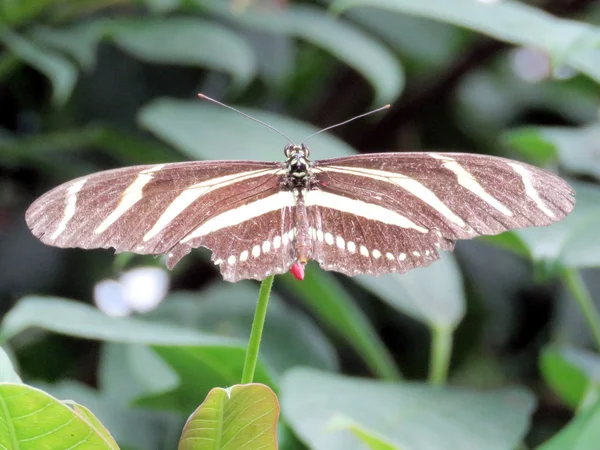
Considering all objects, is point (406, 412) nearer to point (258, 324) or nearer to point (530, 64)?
point (258, 324)

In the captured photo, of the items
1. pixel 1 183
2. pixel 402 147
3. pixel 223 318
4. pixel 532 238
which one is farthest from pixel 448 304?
pixel 1 183

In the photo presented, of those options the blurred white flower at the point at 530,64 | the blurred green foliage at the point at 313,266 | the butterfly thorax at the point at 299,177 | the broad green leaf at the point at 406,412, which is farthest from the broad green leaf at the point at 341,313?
the blurred white flower at the point at 530,64

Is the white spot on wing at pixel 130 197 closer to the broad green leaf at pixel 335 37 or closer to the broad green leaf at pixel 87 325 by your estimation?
the broad green leaf at pixel 87 325

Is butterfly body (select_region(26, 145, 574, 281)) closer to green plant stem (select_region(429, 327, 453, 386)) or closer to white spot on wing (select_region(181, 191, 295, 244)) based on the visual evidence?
white spot on wing (select_region(181, 191, 295, 244))

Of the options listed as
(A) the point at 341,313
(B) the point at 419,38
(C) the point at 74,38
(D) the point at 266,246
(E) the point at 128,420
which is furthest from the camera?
(B) the point at 419,38

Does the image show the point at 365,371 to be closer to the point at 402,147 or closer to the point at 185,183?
the point at 402,147

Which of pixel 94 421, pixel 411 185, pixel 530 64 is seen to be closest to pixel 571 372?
pixel 411 185
